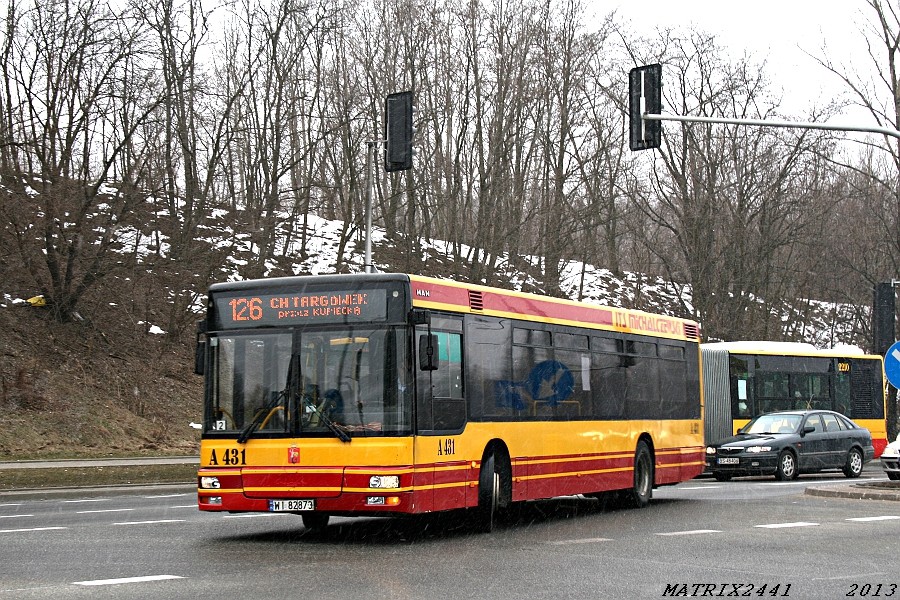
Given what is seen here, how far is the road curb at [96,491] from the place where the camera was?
19.5 meters

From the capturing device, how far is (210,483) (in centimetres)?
1338

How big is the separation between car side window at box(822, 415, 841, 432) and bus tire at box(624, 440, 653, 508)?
10.0m

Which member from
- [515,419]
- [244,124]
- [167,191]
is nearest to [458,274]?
[244,124]

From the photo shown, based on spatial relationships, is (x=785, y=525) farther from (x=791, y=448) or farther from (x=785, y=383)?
(x=785, y=383)

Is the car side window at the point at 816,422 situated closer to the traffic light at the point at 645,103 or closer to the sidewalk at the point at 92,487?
the traffic light at the point at 645,103

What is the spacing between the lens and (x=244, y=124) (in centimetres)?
4306

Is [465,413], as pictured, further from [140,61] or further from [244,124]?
[244,124]

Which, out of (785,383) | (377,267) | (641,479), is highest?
(377,267)

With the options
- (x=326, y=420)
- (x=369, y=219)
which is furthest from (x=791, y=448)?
(x=326, y=420)

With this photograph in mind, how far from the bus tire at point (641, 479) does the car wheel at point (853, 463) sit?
10545 mm

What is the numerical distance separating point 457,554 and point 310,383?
2.55 metres

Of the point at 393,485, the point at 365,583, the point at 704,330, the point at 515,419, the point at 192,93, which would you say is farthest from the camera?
the point at 704,330

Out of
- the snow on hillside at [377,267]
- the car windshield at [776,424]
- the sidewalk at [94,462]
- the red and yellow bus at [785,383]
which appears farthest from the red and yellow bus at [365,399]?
the snow on hillside at [377,267]

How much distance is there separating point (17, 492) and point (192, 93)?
60.7 feet
